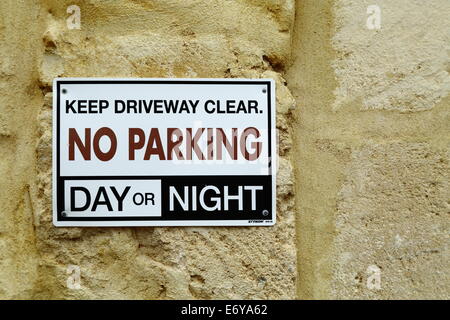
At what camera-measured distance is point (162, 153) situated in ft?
3.31

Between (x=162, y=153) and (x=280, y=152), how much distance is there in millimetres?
236

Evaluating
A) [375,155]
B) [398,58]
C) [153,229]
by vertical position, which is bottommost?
[153,229]

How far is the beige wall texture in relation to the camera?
3.30ft

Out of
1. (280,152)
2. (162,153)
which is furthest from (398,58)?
(162,153)

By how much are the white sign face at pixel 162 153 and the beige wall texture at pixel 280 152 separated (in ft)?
0.08

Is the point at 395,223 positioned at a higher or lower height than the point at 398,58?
lower

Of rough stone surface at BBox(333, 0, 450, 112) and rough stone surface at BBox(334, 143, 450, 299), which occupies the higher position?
rough stone surface at BBox(333, 0, 450, 112)

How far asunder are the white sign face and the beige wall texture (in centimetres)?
2

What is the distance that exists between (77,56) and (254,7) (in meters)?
0.37

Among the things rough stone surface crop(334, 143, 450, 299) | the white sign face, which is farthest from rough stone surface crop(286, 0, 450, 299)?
the white sign face

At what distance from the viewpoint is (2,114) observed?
3.37 ft

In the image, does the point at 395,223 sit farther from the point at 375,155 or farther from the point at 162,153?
the point at 162,153

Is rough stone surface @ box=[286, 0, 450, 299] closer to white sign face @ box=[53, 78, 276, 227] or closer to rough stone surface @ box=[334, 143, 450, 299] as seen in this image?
rough stone surface @ box=[334, 143, 450, 299]

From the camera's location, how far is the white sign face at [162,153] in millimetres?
1007
